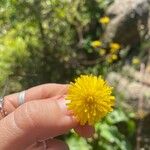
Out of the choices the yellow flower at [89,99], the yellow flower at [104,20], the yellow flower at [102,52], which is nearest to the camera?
the yellow flower at [89,99]

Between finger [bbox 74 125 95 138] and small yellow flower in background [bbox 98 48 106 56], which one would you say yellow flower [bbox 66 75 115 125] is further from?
small yellow flower in background [bbox 98 48 106 56]

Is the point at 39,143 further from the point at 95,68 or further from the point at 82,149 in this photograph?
the point at 95,68

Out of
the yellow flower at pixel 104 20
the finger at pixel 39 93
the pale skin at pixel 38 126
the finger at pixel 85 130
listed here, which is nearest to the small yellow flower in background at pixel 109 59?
the yellow flower at pixel 104 20

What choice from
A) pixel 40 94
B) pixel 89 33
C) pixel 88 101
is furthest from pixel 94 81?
pixel 89 33

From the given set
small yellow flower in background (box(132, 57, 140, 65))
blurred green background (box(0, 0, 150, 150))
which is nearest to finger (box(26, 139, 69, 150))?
blurred green background (box(0, 0, 150, 150))

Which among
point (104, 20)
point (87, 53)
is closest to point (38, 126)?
point (87, 53)

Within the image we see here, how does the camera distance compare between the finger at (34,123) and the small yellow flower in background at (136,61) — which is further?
the small yellow flower in background at (136,61)

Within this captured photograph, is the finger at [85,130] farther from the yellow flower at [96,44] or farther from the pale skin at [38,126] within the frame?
the yellow flower at [96,44]
